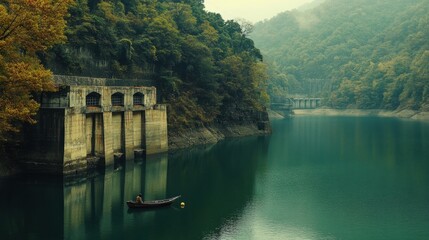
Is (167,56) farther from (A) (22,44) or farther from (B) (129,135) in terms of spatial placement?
(A) (22,44)

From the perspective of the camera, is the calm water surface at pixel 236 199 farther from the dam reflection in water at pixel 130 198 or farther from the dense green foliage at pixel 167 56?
the dense green foliage at pixel 167 56

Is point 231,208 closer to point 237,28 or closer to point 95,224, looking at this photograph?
point 95,224

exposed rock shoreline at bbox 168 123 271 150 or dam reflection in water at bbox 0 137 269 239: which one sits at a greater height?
exposed rock shoreline at bbox 168 123 271 150

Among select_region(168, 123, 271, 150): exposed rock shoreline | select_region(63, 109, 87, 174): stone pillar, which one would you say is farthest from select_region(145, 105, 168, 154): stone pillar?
select_region(63, 109, 87, 174): stone pillar

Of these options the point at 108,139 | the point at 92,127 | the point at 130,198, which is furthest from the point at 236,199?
the point at 92,127

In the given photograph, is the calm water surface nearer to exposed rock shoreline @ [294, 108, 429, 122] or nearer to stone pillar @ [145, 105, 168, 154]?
A: stone pillar @ [145, 105, 168, 154]

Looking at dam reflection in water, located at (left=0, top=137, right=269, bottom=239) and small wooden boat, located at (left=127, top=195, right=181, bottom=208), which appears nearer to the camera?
dam reflection in water, located at (left=0, top=137, right=269, bottom=239)

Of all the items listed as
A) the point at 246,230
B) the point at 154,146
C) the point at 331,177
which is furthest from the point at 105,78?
the point at 246,230

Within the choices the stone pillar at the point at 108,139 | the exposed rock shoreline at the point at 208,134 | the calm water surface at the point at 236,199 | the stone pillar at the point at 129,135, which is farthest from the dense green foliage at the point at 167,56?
the calm water surface at the point at 236,199
